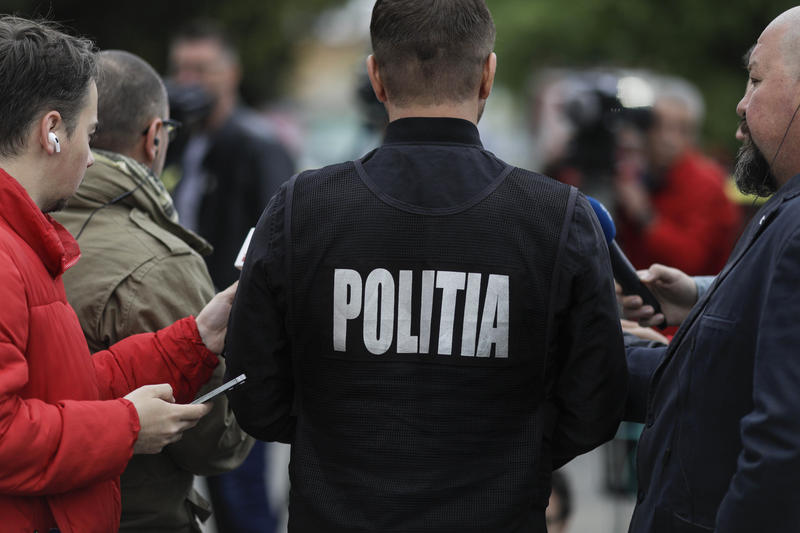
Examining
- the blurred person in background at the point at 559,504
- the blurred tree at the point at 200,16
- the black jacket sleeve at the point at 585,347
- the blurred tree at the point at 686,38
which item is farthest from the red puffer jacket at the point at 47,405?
the blurred tree at the point at 200,16

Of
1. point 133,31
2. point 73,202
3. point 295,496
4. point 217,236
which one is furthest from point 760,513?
point 133,31

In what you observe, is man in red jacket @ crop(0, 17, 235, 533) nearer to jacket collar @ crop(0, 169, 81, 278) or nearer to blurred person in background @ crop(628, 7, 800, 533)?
jacket collar @ crop(0, 169, 81, 278)

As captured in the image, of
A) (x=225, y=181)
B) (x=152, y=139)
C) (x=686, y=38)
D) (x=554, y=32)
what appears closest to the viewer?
(x=152, y=139)

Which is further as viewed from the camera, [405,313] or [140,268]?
[140,268]

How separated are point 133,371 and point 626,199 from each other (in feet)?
12.2

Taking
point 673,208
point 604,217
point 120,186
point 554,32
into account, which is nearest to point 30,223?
point 120,186

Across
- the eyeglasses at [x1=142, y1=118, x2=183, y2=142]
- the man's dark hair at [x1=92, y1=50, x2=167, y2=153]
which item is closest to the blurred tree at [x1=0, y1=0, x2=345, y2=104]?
the eyeglasses at [x1=142, y1=118, x2=183, y2=142]

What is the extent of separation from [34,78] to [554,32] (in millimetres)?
13647

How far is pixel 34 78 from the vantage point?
7.38 feet

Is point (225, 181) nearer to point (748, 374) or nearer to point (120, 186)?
point (120, 186)

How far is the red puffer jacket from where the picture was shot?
2.04m

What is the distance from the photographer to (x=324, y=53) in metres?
64.8

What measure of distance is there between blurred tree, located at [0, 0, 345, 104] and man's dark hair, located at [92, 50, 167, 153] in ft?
33.4

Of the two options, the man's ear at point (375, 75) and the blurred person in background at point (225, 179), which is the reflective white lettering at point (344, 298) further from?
the blurred person in background at point (225, 179)
